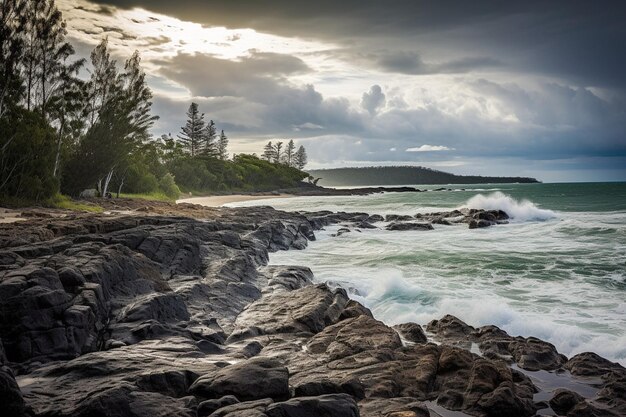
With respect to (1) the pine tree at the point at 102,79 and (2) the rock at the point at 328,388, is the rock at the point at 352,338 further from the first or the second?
(1) the pine tree at the point at 102,79

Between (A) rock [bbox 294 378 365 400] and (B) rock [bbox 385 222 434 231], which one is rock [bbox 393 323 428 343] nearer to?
(A) rock [bbox 294 378 365 400]

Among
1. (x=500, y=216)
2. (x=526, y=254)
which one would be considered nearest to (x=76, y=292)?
(x=526, y=254)

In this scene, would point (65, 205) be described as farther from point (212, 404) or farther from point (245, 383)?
point (212, 404)

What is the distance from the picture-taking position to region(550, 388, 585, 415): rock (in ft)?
24.7

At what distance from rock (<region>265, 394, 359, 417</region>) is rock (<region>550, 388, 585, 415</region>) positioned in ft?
12.3

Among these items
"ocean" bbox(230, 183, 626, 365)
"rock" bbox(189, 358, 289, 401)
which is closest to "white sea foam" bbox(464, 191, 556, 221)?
"ocean" bbox(230, 183, 626, 365)

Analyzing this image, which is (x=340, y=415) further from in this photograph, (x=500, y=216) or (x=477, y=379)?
(x=500, y=216)

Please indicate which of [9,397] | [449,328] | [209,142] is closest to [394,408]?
[9,397]

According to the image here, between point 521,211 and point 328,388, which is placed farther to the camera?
point 521,211

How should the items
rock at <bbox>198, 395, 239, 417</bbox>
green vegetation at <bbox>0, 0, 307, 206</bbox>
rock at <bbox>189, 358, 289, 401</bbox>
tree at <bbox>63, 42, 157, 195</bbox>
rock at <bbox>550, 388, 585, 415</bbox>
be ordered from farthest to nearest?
tree at <bbox>63, 42, 157, 195</bbox>
green vegetation at <bbox>0, 0, 307, 206</bbox>
rock at <bbox>550, 388, 585, 415</bbox>
rock at <bbox>189, 358, 289, 401</bbox>
rock at <bbox>198, 395, 239, 417</bbox>

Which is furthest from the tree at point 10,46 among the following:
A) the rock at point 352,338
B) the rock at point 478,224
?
the rock at point 478,224

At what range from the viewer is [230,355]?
28.9ft

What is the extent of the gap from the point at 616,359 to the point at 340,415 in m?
8.13

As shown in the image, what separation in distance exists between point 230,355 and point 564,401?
19.0ft
